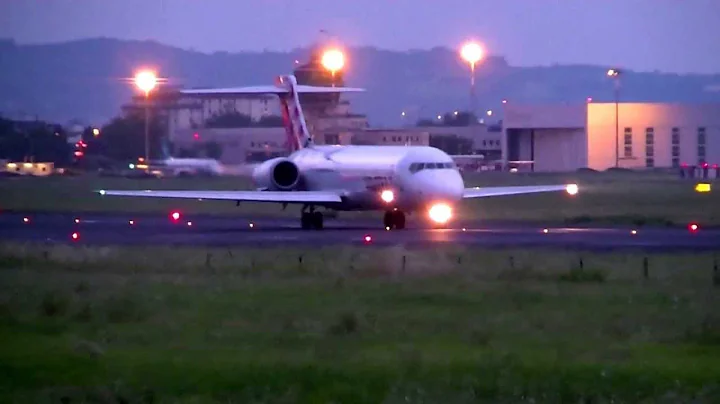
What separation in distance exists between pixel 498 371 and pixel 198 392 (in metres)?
3.31

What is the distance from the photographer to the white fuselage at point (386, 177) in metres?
44.7

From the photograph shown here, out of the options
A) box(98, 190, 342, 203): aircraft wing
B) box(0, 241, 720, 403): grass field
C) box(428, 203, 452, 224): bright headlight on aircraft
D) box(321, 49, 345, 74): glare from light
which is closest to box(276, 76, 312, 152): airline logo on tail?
box(428, 203, 452, 224): bright headlight on aircraft

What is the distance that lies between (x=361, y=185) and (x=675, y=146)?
278 feet

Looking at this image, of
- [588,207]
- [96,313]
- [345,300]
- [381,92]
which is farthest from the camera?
[381,92]

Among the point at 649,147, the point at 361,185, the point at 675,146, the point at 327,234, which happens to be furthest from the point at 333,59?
the point at 675,146

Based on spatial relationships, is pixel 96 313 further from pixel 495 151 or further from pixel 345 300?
pixel 495 151

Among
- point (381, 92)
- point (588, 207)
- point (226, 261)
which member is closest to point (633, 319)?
point (226, 261)

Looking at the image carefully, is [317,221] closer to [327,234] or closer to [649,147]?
[327,234]

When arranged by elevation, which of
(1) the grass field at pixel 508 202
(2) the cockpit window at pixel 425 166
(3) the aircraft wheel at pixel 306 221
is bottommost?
(3) the aircraft wheel at pixel 306 221

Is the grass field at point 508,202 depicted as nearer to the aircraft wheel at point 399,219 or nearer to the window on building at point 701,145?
the aircraft wheel at point 399,219

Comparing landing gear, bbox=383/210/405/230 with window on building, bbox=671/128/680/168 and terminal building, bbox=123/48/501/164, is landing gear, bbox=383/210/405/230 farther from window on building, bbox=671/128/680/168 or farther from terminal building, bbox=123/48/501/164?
window on building, bbox=671/128/680/168

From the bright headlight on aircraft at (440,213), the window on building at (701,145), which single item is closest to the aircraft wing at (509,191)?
the bright headlight on aircraft at (440,213)

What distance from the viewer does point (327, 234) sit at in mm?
41781

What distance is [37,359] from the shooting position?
1695cm
